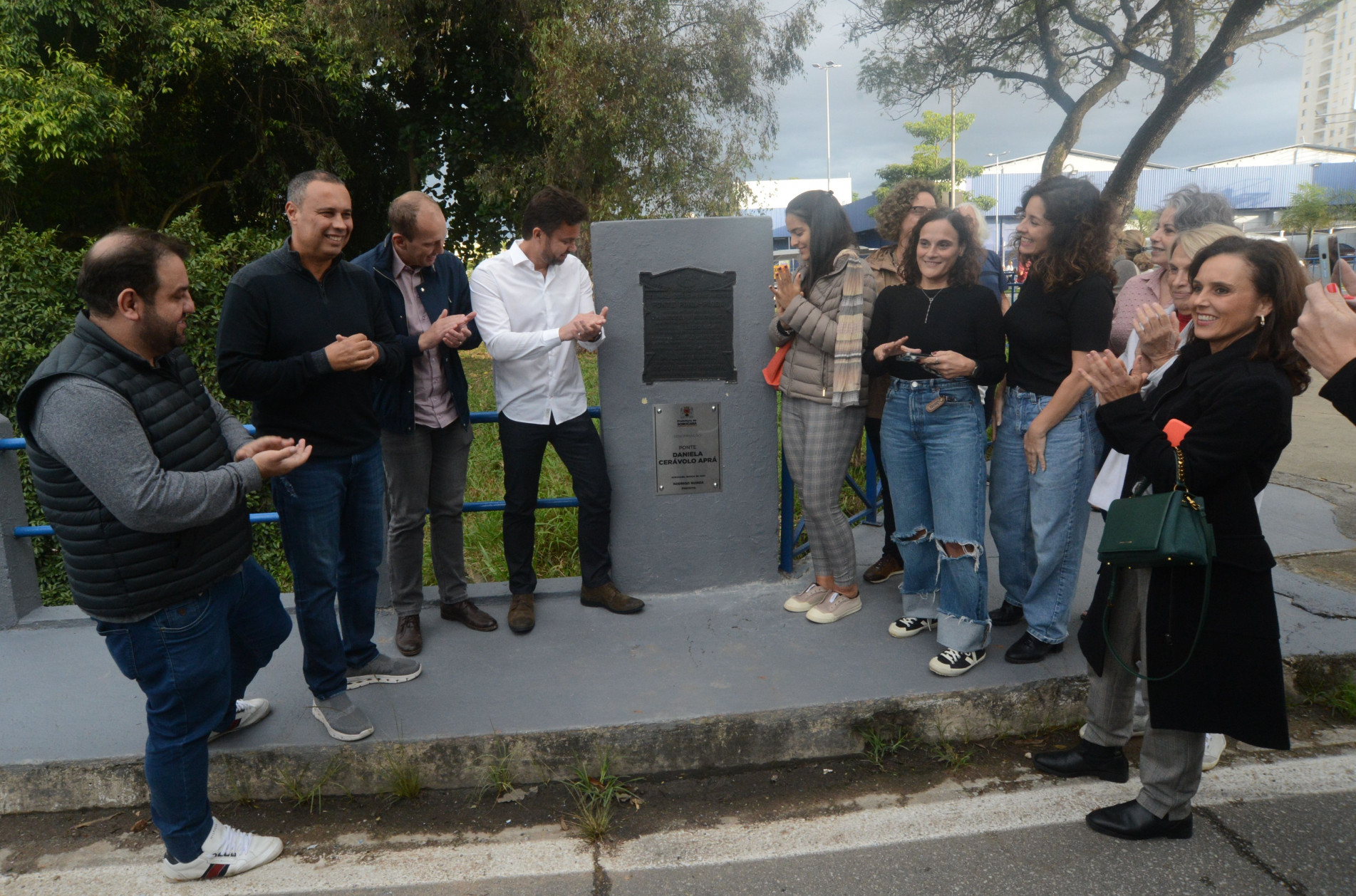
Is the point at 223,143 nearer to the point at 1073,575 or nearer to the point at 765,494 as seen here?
the point at 765,494

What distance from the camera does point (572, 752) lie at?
3213mm

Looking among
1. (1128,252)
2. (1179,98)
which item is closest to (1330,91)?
(1179,98)

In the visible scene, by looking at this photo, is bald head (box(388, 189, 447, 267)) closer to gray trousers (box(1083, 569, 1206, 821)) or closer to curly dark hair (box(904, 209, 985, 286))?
curly dark hair (box(904, 209, 985, 286))

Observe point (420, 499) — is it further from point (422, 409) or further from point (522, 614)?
point (522, 614)

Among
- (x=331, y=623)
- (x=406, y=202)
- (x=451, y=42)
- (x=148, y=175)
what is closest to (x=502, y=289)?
(x=406, y=202)

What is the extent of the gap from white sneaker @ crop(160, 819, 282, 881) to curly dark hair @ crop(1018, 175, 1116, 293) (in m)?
3.35

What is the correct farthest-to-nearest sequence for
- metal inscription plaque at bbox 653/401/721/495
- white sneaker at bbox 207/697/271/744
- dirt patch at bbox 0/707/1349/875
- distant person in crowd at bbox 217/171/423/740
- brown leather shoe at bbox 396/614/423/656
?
metal inscription plaque at bbox 653/401/721/495 < brown leather shoe at bbox 396/614/423/656 < white sneaker at bbox 207/697/271/744 < distant person in crowd at bbox 217/171/423/740 < dirt patch at bbox 0/707/1349/875

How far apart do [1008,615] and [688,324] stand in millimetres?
1977

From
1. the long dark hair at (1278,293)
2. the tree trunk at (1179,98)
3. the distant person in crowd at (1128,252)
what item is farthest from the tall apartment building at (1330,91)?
the long dark hair at (1278,293)

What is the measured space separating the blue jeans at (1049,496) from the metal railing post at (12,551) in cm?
436

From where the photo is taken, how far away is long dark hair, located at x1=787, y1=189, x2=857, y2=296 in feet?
12.8

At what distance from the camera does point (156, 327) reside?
2.51 metres

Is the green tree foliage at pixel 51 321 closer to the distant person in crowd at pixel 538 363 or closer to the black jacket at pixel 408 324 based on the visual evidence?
the distant person in crowd at pixel 538 363

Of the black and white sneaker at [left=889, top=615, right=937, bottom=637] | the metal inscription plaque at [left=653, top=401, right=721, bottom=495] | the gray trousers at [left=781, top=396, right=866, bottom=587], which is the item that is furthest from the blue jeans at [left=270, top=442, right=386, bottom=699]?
the black and white sneaker at [left=889, top=615, right=937, bottom=637]
